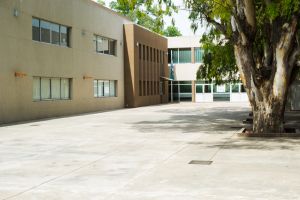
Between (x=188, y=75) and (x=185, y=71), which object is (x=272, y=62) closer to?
(x=188, y=75)

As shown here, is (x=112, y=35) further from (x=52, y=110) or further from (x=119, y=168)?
(x=119, y=168)

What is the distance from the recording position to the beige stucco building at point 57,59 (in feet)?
77.8

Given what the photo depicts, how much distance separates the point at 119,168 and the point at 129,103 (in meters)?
31.3

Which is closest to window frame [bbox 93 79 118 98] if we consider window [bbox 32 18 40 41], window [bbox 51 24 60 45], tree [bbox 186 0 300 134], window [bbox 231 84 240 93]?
window [bbox 51 24 60 45]

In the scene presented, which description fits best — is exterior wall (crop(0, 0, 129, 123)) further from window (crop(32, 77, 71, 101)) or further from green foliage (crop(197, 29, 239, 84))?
green foliage (crop(197, 29, 239, 84))

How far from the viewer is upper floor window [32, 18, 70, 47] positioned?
26438mm

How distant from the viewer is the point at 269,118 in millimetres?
15781

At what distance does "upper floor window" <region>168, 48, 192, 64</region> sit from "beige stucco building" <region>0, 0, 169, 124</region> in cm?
1653

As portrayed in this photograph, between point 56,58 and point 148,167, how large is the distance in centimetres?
1997

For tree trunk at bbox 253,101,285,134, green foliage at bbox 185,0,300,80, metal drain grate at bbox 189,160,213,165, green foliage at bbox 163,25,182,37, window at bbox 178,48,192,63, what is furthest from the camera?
green foliage at bbox 163,25,182,37

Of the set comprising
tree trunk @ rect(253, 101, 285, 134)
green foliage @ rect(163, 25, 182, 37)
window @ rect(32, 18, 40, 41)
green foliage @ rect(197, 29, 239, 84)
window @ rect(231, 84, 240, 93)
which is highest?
green foliage @ rect(163, 25, 182, 37)

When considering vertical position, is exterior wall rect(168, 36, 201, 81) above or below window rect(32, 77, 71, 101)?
above

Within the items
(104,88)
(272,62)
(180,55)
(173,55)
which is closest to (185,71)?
(180,55)

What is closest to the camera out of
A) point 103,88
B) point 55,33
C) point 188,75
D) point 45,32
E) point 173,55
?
point 45,32
